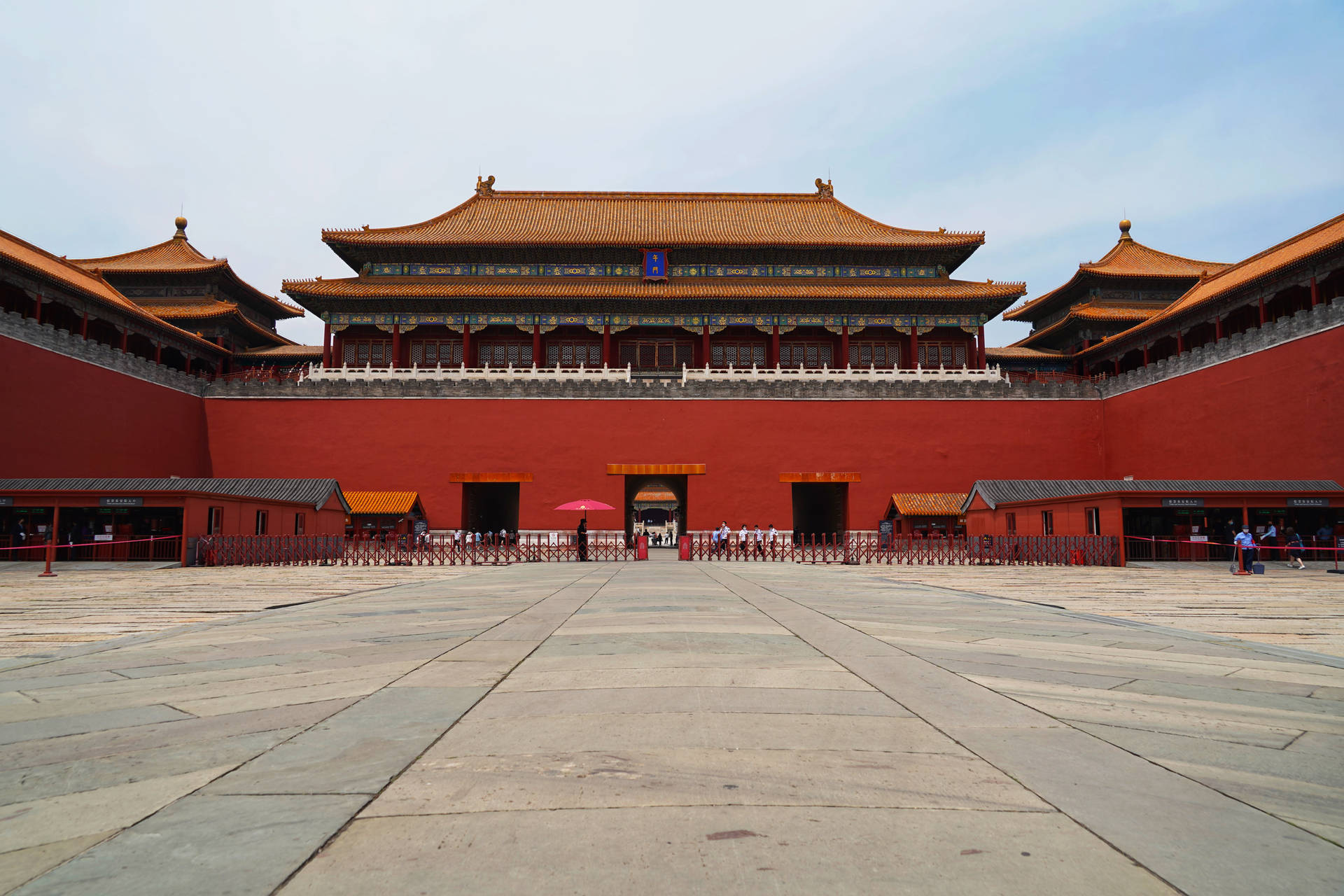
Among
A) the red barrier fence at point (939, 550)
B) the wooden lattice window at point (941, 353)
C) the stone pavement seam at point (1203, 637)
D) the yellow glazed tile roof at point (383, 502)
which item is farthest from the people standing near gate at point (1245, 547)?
the yellow glazed tile roof at point (383, 502)

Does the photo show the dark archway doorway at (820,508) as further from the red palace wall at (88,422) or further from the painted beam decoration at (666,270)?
the red palace wall at (88,422)

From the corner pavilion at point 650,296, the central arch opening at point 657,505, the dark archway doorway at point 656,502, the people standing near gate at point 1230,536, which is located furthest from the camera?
the corner pavilion at point 650,296

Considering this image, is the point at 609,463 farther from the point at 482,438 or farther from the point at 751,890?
the point at 751,890

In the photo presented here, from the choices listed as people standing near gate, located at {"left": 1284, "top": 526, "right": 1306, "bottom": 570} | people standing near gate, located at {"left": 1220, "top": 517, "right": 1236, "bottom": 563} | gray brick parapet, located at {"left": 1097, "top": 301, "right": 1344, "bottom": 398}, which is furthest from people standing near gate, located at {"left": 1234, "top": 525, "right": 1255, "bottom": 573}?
gray brick parapet, located at {"left": 1097, "top": 301, "right": 1344, "bottom": 398}

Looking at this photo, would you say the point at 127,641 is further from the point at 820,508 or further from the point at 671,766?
the point at 820,508

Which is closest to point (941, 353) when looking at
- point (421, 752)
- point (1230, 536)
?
point (1230, 536)

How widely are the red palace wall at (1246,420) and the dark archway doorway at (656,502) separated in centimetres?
1372

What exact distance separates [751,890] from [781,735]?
1.49 metres

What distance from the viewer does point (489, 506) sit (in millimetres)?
33938

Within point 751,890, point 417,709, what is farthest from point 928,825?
point 417,709

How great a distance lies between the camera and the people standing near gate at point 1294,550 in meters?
18.5

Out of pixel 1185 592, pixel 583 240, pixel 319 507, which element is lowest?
pixel 1185 592

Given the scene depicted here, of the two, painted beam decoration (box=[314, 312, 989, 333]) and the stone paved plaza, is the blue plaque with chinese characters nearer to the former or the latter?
painted beam decoration (box=[314, 312, 989, 333])

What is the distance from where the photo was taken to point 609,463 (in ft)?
97.3
